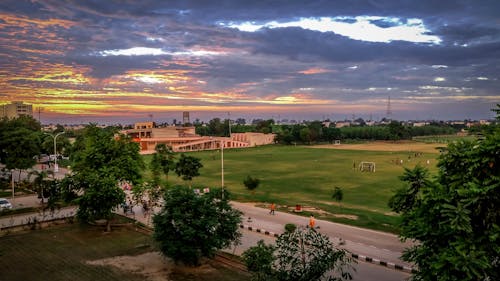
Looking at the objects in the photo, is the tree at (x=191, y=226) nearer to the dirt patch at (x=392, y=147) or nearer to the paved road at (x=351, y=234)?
the paved road at (x=351, y=234)

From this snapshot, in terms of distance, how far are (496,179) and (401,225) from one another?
9.53 feet

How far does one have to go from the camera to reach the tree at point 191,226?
53.9 ft

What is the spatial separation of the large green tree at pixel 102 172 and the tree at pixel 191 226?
22.7 ft

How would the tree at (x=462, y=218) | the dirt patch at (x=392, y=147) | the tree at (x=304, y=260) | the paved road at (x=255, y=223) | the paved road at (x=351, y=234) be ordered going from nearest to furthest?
the tree at (x=462, y=218), the tree at (x=304, y=260), the paved road at (x=255, y=223), the paved road at (x=351, y=234), the dirt patch at (x=392, y=147)

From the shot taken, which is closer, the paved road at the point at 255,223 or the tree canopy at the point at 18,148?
the paved road at the point at 255,223

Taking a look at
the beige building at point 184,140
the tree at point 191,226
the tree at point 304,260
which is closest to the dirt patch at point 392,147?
the beige building at point 184,140

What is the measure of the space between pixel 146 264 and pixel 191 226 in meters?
3.31

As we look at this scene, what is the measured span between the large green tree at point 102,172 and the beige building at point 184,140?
225ft

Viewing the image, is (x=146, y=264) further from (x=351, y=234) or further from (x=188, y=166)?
(x=188, y=166)

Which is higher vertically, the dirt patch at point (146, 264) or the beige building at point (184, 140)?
the beige building at point (184, 140)

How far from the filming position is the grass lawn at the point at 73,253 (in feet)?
54.3

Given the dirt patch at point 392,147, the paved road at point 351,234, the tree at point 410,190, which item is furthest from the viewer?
the dirt patch at point 392,147

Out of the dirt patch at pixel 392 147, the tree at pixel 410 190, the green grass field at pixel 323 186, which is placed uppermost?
the tree at pixel 410 190

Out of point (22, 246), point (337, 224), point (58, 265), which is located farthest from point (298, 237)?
point (22, 246)
